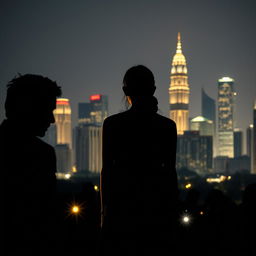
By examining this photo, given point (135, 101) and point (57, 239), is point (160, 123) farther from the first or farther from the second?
point (57, 239)

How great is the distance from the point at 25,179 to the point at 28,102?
0.51m

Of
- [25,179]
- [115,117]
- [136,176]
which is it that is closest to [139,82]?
[115,117]

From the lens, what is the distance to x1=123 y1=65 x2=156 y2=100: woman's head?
5.86m

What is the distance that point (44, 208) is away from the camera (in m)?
4.58

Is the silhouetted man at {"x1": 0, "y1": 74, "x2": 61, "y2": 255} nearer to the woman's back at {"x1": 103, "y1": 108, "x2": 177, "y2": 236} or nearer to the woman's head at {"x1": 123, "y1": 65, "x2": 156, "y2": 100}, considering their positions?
the woman's back at {"x1": 103, "y1": 108, "x2": 177, "y2": 236}

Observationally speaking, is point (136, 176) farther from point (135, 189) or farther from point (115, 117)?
point (115, 117)

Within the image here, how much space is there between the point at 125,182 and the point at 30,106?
119 cm

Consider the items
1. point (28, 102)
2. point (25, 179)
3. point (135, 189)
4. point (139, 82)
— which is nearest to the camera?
point (25, 179)

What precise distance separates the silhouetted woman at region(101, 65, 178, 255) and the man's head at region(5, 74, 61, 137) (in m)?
0.92

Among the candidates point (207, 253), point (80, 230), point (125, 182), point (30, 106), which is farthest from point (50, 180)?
point (80, 230)

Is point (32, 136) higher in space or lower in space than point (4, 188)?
higher

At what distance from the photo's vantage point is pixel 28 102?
4.78 m

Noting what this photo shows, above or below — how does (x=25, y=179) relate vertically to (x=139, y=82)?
below

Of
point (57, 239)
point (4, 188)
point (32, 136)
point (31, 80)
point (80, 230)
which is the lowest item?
point (80, 230)
